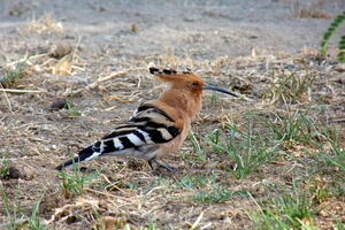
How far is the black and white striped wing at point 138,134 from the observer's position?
407cm

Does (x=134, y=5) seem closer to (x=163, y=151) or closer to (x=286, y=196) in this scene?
(x=163, y=151)

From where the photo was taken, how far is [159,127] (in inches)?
173

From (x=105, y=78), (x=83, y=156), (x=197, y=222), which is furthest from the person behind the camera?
(x=105, y=78)

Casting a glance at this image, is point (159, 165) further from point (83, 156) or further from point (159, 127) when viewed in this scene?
point (83, 156)

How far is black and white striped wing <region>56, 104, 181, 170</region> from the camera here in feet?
13.4

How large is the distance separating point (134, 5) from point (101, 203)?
338 inches

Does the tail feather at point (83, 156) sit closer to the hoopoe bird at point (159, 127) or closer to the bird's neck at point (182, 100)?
the hoopoe bird at point (159, 127)

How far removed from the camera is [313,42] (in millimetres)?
9078

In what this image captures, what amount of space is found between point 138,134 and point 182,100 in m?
0.51

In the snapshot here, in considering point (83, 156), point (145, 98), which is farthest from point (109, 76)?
point (83, 156)

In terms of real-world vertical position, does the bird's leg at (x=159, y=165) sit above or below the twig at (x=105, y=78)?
above

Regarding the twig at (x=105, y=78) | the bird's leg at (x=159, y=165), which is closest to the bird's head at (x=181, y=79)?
the bird's leg at (x=159, y=165)

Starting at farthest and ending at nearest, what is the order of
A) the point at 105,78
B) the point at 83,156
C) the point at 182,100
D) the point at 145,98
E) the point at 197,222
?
the point at 105,78 < the point at 145,98 < the point at 182,100 < the point at 83,156 < the point at 197,222

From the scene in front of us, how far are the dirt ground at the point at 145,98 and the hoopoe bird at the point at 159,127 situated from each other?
13 centimetres
